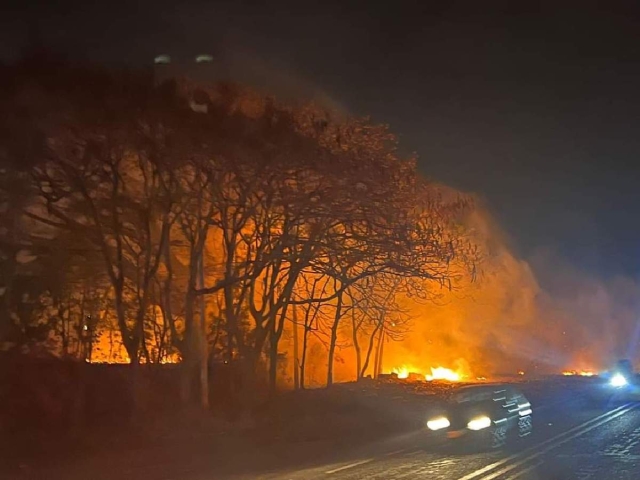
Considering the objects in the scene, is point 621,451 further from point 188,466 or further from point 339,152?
point 339,152

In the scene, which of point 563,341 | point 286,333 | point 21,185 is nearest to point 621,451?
point 21,185

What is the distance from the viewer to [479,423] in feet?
66.1

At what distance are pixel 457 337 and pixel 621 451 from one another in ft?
124

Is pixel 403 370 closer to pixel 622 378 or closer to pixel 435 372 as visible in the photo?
pixel 435 372

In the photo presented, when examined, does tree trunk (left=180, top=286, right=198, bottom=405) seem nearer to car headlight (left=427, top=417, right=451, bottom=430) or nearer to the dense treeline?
the dense treeline

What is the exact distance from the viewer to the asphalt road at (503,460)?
498 inches

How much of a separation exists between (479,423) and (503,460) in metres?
6.05

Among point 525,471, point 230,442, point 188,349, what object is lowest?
point 525,471

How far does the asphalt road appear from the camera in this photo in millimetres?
12656

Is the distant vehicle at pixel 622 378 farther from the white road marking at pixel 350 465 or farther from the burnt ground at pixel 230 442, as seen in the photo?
the white road marking at pixel 350 465

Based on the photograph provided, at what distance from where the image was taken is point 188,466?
14.3 metres

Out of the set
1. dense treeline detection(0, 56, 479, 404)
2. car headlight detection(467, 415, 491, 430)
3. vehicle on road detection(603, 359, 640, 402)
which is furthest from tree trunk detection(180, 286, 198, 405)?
vehicle on road detection(603, 359, 640, 402)

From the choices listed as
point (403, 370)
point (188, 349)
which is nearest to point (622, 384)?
point (403, 370)

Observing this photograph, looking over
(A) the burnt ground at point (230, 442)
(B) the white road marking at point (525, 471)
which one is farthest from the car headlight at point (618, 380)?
(B) the white road marking at point (525, 471)
